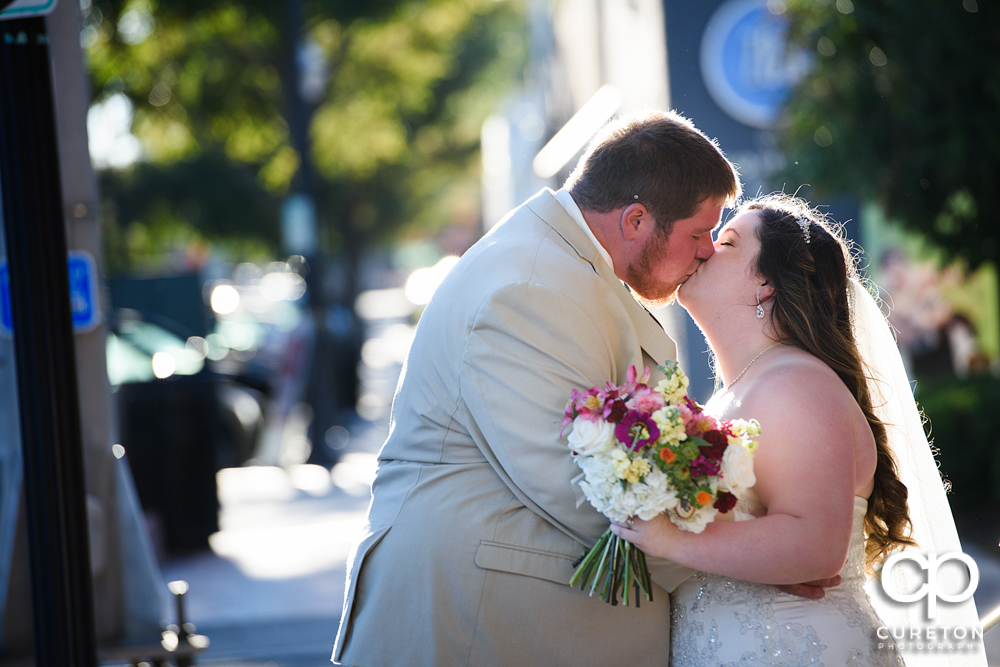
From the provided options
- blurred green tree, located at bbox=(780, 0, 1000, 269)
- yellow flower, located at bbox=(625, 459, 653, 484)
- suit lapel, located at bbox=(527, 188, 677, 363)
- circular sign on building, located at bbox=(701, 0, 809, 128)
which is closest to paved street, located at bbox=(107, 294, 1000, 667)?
blurred green tree, located at bbox=(780, 0, 1000, 269)

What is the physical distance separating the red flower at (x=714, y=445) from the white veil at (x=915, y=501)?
1.14m

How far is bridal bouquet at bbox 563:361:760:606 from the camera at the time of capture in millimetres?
2381

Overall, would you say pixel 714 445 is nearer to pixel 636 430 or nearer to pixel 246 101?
pixel 636 430

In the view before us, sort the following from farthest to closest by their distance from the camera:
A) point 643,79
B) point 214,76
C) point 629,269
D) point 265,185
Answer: point 265,185 → point 214,76 → point 643,79 → point 629,269

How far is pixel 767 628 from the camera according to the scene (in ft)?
9.34

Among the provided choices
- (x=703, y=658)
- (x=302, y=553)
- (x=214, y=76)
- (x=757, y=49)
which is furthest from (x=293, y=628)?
(x=214, y=76)

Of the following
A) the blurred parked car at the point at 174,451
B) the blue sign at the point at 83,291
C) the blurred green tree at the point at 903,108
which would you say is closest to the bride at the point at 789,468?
the blurred green tree at the point at 903,108

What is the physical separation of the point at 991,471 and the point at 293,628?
556 cm

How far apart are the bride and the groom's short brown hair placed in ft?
0.80

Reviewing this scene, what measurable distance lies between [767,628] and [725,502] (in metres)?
0.59

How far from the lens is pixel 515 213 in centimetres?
304

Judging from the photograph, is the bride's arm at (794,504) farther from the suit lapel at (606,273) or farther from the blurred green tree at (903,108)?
the blurred green tree at (903,108)

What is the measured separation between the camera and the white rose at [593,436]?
237 cm

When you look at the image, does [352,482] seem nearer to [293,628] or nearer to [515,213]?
[293,628]
